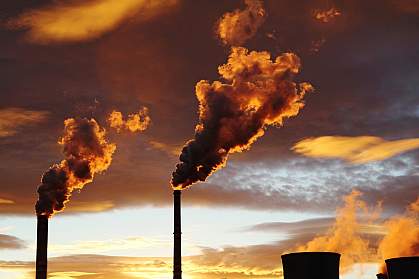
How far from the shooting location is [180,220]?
37000 millimetres

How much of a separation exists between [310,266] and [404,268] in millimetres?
6069

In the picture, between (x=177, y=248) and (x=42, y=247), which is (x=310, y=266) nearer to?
(x=177, y=248)

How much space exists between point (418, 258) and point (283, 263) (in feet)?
24.2

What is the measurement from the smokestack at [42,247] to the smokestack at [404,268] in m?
18.8

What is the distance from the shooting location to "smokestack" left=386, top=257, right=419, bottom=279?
3503 cm

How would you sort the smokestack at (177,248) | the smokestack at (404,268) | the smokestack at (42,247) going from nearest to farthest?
the smokestack at (404,268)
the smokestack at (177,248)
the smokestack at (42,247)

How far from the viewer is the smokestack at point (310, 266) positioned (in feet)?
107

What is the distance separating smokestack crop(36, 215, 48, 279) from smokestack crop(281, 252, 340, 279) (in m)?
13.4

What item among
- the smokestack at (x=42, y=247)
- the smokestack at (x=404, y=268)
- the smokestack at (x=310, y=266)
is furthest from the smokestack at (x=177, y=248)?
the smokestack at (x=404, y=268)

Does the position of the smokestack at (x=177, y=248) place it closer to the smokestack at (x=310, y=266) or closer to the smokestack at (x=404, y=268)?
the smokestack at (x=310, y=266)

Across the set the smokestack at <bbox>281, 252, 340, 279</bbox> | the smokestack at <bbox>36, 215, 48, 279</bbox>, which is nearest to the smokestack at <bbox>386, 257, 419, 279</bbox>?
the smokestack at <bbox>281, 252, 340, 279</bbox>

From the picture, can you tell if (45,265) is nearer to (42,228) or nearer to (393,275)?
(42,228)

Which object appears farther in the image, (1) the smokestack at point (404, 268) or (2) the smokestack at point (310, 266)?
(1) the smokestack at point (404, 268)

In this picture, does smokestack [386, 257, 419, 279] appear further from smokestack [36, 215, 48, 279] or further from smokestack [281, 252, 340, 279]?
smokestack [36, 215, 48, 279]
